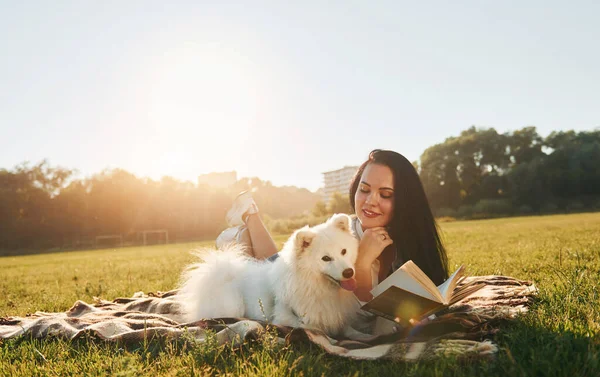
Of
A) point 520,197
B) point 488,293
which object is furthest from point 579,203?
point 488,293

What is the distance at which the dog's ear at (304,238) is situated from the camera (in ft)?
9.76

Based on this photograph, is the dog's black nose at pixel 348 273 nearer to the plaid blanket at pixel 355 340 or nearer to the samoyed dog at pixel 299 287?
the samoyed dog at pixel 299 287

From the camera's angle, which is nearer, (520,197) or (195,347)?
(195,347)

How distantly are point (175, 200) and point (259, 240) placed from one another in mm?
39736

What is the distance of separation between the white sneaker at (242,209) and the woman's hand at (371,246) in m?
2.48

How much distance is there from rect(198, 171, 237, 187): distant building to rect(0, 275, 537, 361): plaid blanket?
127ft

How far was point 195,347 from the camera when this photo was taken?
246 centimetres

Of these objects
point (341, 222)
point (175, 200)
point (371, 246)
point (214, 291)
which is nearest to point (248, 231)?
point (214, 291)

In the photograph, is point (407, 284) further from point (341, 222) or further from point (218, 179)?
point (218, 179)

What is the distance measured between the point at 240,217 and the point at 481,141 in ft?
189

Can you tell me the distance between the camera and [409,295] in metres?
2.31

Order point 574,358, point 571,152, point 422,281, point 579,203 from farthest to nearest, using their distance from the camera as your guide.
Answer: point 571,152 → point 579,203 → point 422,281 → point 574,358

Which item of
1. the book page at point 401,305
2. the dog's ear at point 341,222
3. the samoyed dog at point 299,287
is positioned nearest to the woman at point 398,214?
the dog's ear at point 341,222

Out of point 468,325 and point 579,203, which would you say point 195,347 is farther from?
point 579,203
